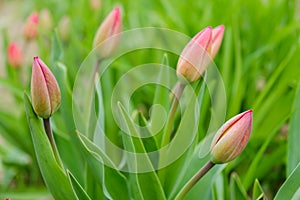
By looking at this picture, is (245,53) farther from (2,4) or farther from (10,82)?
(2,4)

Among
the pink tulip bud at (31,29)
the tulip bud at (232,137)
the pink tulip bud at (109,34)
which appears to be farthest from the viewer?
the pink tulip bud at (31,29)

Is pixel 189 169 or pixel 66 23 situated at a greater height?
pixel 66 23

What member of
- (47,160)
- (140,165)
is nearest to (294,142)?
(140,165)

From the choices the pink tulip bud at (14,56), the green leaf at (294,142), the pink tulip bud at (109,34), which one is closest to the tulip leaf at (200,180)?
the green leaf at (294,142)

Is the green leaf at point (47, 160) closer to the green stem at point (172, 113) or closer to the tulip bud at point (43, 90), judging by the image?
the tulip bud at point (43, 90)

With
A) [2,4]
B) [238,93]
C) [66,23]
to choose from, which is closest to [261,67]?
[238,93]

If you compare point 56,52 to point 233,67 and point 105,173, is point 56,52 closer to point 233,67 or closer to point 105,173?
point 105,173

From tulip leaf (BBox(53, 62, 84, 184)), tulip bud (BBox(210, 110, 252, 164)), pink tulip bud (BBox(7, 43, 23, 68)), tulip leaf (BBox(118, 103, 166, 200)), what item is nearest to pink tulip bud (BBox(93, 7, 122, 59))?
tulip leaf (BBox(53, 62, 84, 184))
